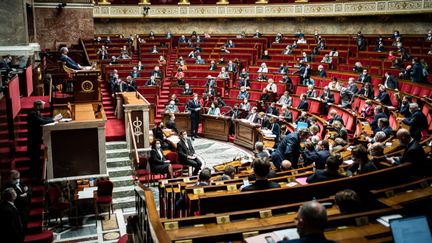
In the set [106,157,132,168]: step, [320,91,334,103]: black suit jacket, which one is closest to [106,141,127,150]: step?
[106,157,132,168]: step

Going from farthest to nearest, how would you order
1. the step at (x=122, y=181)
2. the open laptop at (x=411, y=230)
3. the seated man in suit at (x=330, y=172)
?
the step at (x=122, y=181), the seated man in suit at (x=330, y=172), the open laptop at (x=411, y=230)

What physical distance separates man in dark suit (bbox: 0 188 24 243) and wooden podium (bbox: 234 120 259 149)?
7.51m

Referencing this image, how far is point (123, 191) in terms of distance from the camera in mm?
8695

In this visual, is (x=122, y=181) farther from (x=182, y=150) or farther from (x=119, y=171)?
(x=182, y=150)

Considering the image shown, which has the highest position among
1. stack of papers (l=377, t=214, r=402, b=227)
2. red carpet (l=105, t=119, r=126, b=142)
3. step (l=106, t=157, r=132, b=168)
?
stack of papers (l=377, t=214, r=402, b=227)

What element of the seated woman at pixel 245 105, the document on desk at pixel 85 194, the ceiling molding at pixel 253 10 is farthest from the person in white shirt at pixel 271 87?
the document on desk at pixel 85 194

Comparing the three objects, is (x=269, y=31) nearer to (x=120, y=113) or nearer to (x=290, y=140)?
(x=120, y=113)

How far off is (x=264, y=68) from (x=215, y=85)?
216 centimetres

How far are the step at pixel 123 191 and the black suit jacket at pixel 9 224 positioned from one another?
3537 mm

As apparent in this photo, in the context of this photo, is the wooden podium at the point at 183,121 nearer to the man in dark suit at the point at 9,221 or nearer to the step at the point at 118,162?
the step at the point at 118,162

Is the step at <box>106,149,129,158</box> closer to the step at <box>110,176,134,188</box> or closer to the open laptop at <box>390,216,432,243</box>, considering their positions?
the step at <box>110,176,134,188</box>

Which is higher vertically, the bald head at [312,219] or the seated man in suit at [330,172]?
the bald head at [312,219]

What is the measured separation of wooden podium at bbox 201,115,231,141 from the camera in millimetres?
13258

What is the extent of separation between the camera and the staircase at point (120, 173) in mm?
8523
